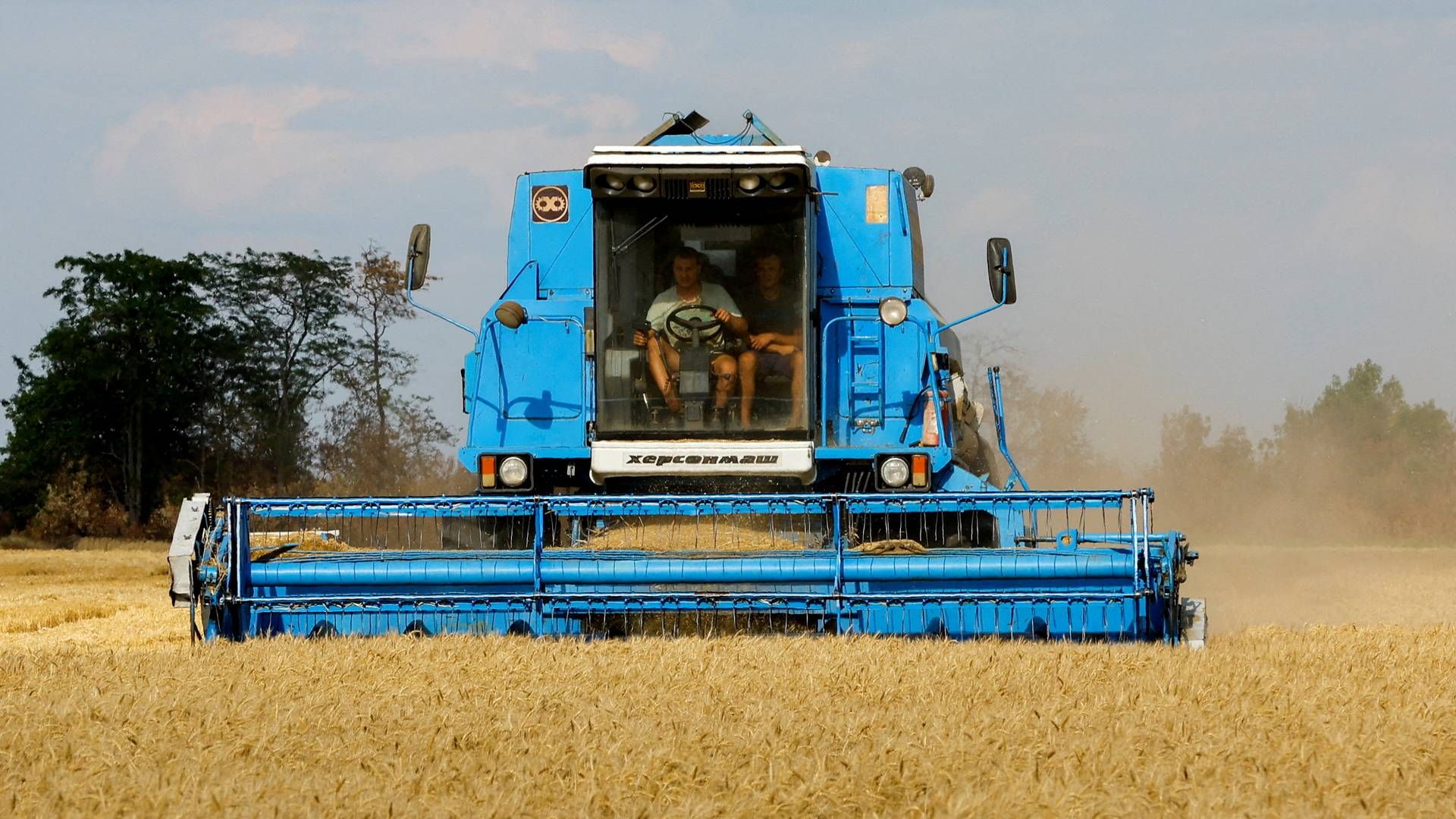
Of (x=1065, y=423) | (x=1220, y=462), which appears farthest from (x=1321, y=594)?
(x=1220, y=462)

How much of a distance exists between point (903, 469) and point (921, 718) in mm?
3872

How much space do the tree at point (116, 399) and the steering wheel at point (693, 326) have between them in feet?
88.5

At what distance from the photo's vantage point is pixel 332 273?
35.4 meters

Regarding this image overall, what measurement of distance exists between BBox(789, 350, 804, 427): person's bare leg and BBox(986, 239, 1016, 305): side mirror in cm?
118

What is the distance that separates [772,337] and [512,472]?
1560 mm

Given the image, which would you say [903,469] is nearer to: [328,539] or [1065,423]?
[328,539]

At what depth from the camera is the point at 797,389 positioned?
910cm

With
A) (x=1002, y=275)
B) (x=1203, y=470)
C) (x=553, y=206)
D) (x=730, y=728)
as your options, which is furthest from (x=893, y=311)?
(x=1203, y=470)

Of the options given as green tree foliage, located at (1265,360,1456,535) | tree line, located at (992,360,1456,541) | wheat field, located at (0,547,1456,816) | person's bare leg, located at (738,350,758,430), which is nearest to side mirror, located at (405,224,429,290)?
person's bare leg, located at (738,350,758,430)

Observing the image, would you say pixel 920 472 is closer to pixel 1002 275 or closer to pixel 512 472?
pixel 1002 275

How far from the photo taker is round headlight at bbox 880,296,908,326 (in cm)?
946

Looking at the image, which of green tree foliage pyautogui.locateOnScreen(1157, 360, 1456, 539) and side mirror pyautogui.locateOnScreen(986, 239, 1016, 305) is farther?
green tree foliage pyautogui.locateOnScreen(1157, 360, 1456, 539)

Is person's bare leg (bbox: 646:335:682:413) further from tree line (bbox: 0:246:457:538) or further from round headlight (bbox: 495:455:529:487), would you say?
tree line (bbox: 0:246:457:538)

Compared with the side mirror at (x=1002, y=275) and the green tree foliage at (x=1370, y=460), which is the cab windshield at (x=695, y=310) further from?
the green tree foliage at (x=1370, y=460)
